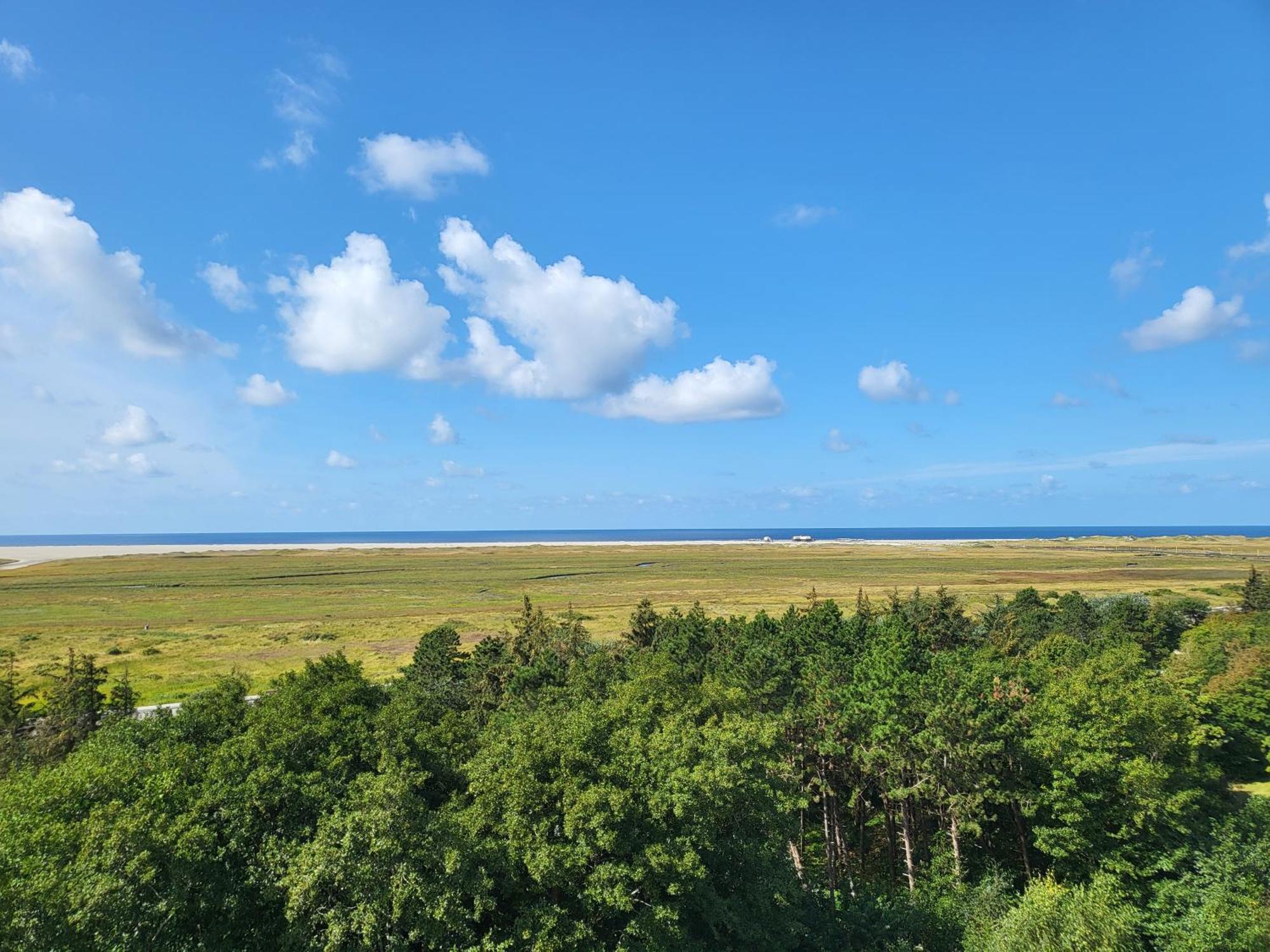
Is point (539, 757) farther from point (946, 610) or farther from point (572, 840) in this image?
point (946, 610)

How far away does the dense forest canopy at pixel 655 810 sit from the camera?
19.0m

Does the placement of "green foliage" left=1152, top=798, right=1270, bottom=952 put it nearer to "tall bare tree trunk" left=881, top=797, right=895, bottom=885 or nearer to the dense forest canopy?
the dense forest canopy

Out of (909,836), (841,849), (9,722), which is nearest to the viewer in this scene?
(909,836)

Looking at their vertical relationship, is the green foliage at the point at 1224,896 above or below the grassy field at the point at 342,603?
above

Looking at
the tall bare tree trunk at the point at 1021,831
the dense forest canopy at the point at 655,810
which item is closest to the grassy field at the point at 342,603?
the dense forest canopy at the point at 655,810

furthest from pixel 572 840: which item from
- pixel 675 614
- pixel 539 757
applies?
pixel 675 614

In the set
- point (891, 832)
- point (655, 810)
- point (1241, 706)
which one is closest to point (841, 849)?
point (891, 832)

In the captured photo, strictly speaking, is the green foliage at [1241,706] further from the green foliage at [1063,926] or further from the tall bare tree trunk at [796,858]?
the tall bare tree trunk at [796,858]

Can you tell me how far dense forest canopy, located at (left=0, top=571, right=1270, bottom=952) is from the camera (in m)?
19.0

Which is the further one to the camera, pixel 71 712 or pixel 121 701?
pixel 121 701

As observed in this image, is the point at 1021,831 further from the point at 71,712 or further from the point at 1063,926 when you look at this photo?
the point at 71,712

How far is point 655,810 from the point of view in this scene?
22875 millimetres

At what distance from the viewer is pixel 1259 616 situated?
65250mm

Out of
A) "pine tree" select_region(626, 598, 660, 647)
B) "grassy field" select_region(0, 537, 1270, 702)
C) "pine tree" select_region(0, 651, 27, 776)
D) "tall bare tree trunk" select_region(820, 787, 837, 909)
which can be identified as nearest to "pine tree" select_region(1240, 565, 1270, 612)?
"grassy field" select_region(0, 537, 1270, 702)
